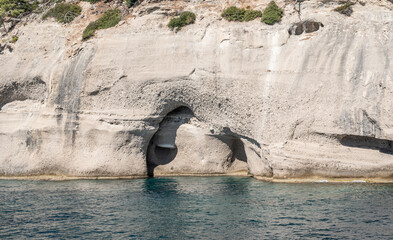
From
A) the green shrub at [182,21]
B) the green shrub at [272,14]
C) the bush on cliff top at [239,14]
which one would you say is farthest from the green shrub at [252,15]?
the green shrub at [182,21]

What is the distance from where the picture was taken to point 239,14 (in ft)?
83.9

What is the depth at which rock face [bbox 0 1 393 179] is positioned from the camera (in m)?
22.0

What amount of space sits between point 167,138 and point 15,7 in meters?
15.2

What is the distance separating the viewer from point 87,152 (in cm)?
2634

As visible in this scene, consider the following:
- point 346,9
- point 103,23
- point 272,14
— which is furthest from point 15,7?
point 346,9

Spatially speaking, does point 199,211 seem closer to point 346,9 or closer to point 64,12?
point 346,9

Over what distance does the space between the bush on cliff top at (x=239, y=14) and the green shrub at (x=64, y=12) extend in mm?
10875

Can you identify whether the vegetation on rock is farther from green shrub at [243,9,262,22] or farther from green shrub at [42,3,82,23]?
green shrub at [42,3,82,23]

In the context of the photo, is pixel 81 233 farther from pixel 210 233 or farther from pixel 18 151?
pixel 18 151

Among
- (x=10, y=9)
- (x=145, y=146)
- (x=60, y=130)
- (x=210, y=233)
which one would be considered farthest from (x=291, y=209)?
(x=10, y=9)

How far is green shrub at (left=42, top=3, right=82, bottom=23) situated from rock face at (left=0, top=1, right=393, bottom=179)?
69cm

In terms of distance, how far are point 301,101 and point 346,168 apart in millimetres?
3933

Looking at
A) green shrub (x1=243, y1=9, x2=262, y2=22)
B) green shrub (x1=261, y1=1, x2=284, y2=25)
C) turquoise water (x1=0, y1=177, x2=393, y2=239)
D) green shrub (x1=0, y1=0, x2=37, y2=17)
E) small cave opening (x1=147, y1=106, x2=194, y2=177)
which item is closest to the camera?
turquoise water (x1=0, y1=177, x2=393, y2=239)

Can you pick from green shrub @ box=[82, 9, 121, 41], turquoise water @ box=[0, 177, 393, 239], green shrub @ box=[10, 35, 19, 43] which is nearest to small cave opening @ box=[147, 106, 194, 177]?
turquoise water @ box=[0, 177, 393, 239]
